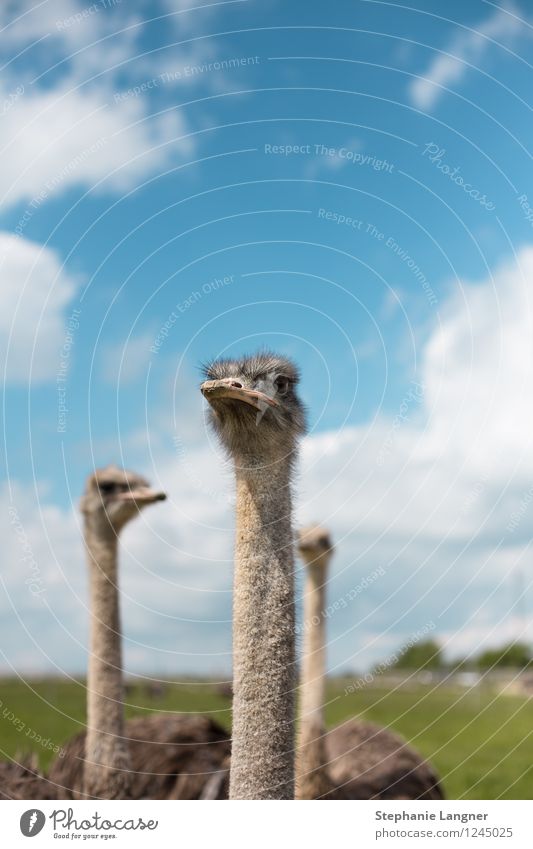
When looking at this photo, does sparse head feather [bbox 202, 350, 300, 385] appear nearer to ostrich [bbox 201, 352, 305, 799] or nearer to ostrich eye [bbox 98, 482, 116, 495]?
ostrich [bbox 201, 352, 305, 799]

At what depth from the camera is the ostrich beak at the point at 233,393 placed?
314 cm

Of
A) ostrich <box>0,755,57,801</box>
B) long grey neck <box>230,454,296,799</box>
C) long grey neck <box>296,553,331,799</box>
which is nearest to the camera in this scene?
long grey neck <box>230,454,296,799</box>

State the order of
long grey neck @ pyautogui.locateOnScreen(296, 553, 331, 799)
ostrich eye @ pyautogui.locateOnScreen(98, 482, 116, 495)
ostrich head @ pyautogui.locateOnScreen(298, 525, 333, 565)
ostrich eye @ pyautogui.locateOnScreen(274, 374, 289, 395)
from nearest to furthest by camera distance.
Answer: ostrich eye @ pyautogui.locateOnScreen(274, 374, 289, 395) → long grey neck @ pyautogui.locateOnScreen(296, 553, 331, 799) → ostrich eye @ pyautogui.locateOnScreen(98, 482, 116, 495) → ostrich head @ pyautogui.locateOnScreen(298, 525, 333, 565)

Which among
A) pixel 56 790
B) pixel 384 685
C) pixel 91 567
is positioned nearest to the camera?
pixel 56 790

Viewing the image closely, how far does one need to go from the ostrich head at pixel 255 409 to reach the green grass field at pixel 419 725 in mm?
2353

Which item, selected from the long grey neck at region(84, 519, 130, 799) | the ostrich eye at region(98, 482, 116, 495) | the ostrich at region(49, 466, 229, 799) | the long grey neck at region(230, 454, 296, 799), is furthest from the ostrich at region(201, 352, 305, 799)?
the ostrich eye at region(98, 482, 116, 495)

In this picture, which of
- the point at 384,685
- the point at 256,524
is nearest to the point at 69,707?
the point at 256,524

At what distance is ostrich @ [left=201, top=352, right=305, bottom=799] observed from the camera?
3.11 meters

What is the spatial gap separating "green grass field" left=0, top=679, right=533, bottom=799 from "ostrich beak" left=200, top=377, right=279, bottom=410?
250cm

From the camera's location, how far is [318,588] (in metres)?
5.76

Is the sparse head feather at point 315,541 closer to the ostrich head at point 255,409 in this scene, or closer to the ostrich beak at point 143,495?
the ostrich beak at point 143,495

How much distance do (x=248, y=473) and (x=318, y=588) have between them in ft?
8.26
